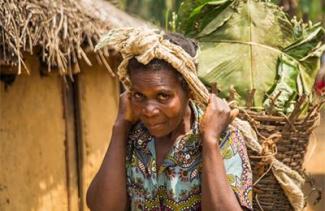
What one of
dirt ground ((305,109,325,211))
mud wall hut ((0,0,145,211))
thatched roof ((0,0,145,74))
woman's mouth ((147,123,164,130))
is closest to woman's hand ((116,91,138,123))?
woman's mouth ((147,123,164,130))

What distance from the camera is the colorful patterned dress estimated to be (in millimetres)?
2996

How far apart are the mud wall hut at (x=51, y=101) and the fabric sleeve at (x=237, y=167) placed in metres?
2.61

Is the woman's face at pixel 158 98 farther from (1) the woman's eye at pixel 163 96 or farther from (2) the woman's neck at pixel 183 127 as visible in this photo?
(2) the woman's neck at pixel 183 127

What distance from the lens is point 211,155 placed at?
2936 mm

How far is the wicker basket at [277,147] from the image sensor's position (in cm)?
355

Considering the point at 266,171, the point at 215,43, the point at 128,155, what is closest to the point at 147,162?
the point at 128,155

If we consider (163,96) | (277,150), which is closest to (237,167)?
(163,96)

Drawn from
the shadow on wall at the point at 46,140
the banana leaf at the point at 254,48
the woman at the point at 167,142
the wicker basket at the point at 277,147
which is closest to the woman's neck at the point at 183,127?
the woman at the point at 167,142

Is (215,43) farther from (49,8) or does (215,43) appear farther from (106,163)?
(49,8)

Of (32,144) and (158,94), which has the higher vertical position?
(158,94)

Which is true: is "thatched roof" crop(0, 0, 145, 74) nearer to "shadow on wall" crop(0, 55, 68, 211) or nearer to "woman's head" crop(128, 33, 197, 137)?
"shadow on wall" crop(0, 55, 68, 211)

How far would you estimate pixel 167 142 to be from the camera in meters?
3.12

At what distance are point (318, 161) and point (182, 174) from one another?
6929 mm

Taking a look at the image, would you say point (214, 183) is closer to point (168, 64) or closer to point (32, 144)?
point (168, 64)
